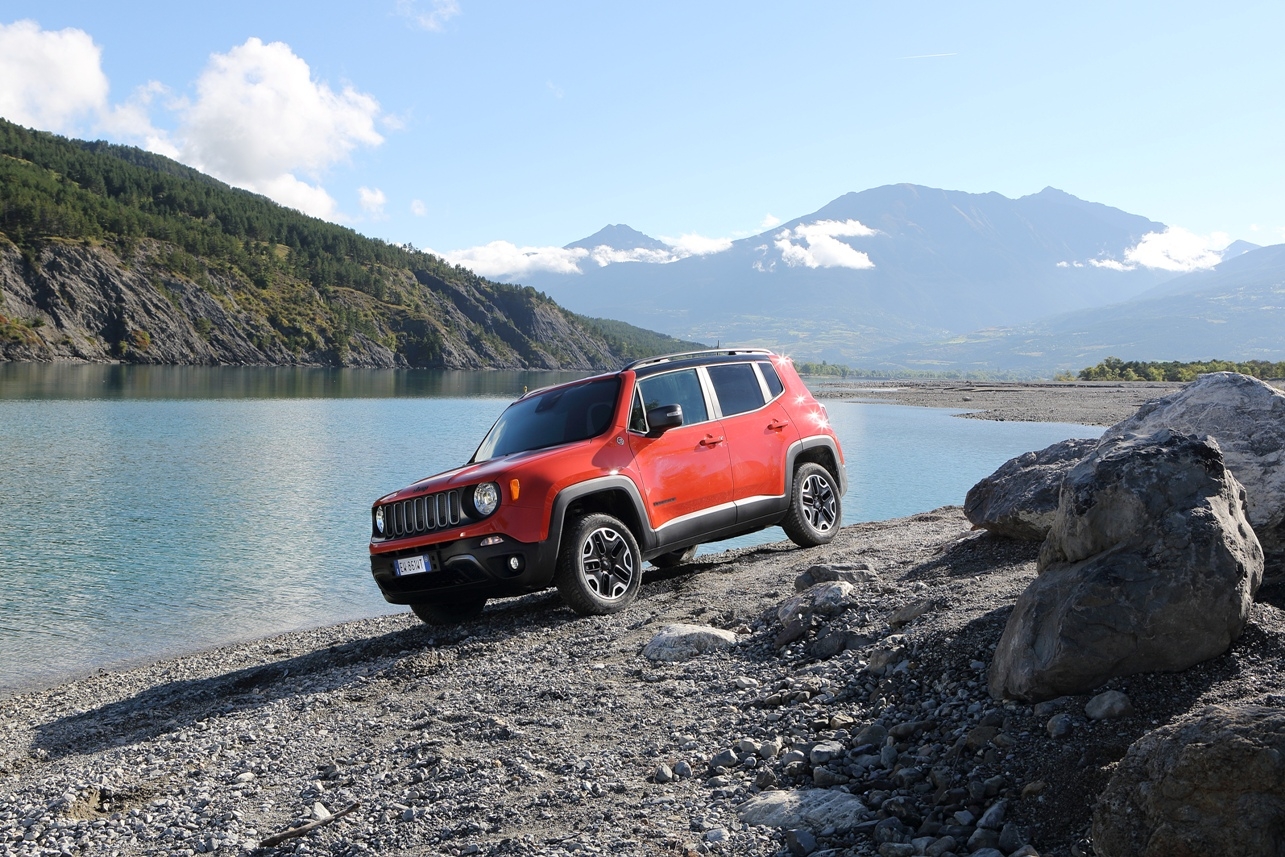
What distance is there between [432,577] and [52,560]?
11.2m

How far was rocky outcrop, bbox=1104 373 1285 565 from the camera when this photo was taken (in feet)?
19.9

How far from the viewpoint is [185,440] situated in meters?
39.2

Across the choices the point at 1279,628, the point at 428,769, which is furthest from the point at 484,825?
the point at 1279,628

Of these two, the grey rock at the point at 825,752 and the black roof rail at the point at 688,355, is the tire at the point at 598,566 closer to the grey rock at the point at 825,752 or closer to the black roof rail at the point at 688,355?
the black roof rail at the point at 688,355

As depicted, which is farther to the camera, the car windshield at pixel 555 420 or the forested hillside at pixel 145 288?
the forested hillside at pixel 145 288

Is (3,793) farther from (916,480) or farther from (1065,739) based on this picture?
(916,480)

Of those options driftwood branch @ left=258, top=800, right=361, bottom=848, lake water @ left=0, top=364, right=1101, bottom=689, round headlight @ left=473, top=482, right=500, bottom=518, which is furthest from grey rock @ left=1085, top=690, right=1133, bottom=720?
lake water @ left=0, top=364, right=1101, bottom=689

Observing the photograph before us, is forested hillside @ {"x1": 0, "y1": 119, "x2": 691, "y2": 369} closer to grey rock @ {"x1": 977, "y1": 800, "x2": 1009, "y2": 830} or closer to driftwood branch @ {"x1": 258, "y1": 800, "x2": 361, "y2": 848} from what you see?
driftwood branch @ {"x1": 258, "y1": 800, "x2": 361, "y2": 848}

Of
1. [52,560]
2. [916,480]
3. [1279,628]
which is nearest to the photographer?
[1279,628]

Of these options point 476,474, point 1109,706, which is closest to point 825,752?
point 1109,706

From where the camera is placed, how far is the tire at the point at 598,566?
29.9 feet

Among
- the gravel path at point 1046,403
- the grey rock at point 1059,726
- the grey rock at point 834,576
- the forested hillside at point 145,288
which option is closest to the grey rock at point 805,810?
the grey rock at point 1059,726

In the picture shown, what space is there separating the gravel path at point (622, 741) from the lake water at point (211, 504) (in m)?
4.23

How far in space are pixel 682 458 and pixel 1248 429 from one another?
515 cm
